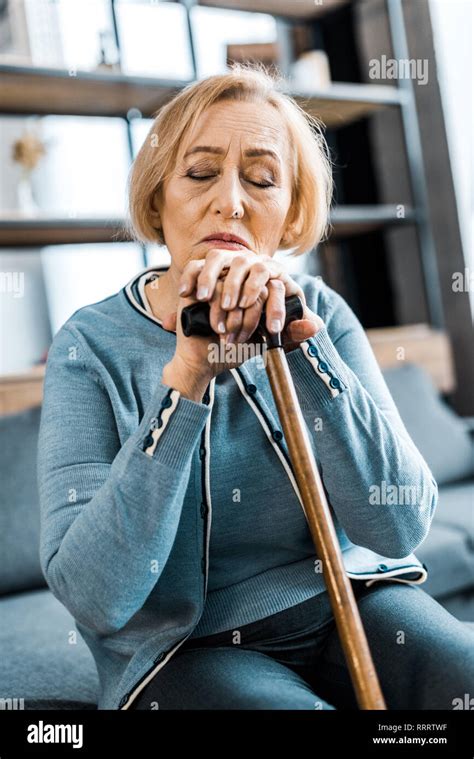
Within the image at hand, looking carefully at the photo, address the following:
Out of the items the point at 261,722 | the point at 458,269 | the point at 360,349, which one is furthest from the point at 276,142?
the point at 458,269

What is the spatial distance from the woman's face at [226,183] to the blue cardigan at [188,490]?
0.45 ft

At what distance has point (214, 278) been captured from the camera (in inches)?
31.4

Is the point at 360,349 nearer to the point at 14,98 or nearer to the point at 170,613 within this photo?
the point at 170,613

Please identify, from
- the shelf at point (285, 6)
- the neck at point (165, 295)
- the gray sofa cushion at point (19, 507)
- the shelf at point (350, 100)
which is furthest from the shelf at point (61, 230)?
the neck at point (165, 295)

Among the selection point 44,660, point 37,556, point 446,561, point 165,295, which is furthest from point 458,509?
point 165,295

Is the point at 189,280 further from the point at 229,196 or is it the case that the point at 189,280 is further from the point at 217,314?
the point at 229,196

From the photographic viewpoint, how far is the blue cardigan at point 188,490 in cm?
80

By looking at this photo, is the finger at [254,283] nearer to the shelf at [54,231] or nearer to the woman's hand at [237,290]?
the woman's hand at [237,290]

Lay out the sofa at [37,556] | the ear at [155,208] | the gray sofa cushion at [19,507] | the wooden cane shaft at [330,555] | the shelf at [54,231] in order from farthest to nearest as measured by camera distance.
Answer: the shelf at [54,231]
the gray sofa cushion at [19,507]
the sofa at [37,556]
the ear at [155,208]
the wooden cane shaft at [330,555]

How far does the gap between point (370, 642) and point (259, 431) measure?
0.29m

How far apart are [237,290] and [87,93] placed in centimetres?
188

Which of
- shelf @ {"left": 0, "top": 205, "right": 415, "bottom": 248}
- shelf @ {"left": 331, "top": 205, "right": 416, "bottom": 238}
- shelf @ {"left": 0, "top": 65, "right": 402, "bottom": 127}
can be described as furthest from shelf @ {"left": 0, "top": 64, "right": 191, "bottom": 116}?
shelf @ {"left": 331, "top": 205, "right": 416, "bottom": 238}

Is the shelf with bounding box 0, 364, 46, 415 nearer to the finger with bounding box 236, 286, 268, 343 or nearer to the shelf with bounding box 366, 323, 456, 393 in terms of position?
the shelf with bounding box 366, 323, 456, 393

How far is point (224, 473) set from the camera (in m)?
0.98
